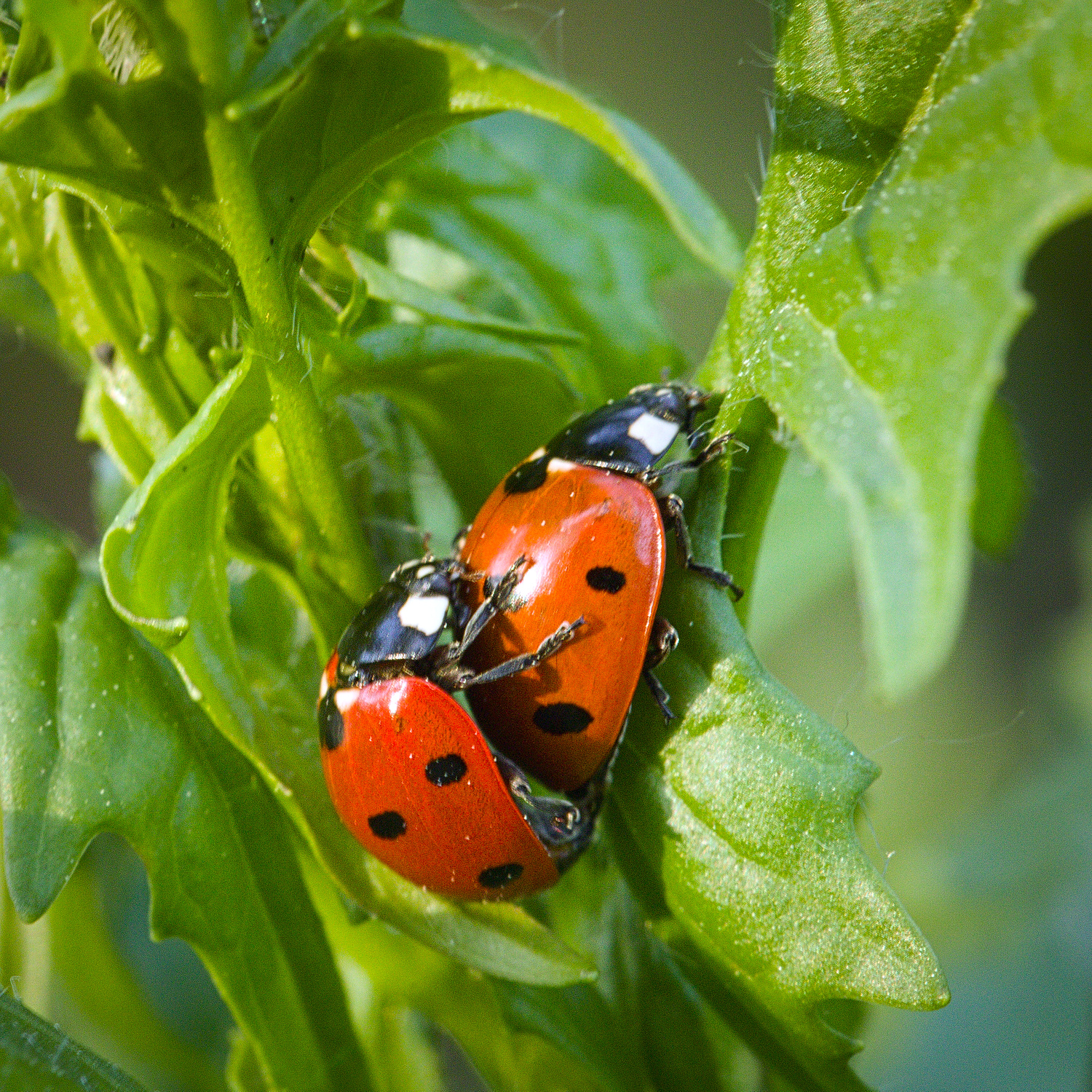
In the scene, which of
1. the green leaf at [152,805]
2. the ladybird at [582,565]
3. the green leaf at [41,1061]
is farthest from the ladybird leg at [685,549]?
the green leaf at [41,1061]

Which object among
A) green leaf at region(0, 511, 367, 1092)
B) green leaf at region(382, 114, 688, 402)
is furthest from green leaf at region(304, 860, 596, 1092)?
green leaf at region(382, 114, 688, 402)

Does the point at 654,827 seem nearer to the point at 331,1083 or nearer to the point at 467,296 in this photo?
the point at 331,1083

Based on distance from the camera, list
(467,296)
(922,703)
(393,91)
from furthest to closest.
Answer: (922,703) < (467,296) < (393,91)

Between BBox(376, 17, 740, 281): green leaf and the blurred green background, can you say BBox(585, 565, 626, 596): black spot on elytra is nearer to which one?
the blurred green background

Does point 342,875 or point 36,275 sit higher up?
point 36,275

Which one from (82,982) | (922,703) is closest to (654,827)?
(82,982)

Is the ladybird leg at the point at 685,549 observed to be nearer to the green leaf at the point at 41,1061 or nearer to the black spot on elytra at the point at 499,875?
the black spot on elytra at the point at 499,875
